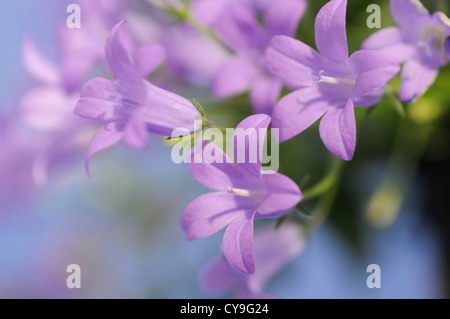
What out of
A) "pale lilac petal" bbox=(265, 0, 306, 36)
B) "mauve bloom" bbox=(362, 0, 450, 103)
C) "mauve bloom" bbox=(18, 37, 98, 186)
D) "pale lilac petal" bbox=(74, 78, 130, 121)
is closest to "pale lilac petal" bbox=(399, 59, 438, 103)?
"mauve bloom" bbox=(362, 0, 450, 103)

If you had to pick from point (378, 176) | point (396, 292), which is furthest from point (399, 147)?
point (396, 292)

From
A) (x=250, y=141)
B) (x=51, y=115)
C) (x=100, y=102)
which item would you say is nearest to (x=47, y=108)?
(x=51, y=115)

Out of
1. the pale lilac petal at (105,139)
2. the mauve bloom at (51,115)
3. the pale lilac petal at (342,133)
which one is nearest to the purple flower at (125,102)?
the pale lilac petal at (105,139)

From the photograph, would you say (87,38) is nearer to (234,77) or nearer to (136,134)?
(234,77)

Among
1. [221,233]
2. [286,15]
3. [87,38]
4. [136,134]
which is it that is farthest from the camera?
[221,233]

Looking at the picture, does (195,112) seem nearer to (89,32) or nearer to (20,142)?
(89,32)

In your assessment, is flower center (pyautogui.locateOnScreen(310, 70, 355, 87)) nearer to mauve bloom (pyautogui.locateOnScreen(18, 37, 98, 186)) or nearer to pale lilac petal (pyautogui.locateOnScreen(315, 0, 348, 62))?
pale lilac petal (pyautogui.locateOnScreen(315, 0, 348, 62))
